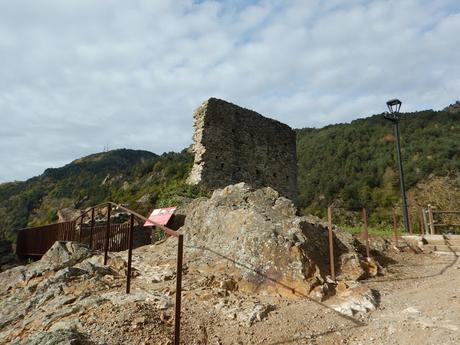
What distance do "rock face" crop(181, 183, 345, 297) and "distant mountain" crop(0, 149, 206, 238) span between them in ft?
86.5

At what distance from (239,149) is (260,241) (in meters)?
9.91

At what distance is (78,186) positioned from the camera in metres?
79.6

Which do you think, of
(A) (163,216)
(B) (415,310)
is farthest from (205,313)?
(A) (163,216)

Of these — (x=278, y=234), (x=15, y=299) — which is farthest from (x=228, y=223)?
(x=15, y=299)

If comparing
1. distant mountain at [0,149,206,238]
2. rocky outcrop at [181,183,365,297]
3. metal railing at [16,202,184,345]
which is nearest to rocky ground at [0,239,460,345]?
rocky outcrop at [181,183,365,297]

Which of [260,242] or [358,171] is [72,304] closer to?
[260,242]

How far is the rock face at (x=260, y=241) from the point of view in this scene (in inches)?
220

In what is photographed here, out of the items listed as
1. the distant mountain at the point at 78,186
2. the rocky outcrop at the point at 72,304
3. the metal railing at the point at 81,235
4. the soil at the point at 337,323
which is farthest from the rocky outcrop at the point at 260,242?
the distant mountain at the point at 78,186

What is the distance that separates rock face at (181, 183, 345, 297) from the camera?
560 cm

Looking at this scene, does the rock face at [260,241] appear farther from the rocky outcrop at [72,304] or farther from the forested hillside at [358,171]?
the forested hillside at [358,171]

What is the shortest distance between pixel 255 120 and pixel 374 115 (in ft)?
163

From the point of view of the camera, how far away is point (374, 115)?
6066 cm

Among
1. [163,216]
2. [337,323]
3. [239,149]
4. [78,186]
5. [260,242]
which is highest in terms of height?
[78,186]

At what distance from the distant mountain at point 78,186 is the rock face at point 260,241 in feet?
86.5
